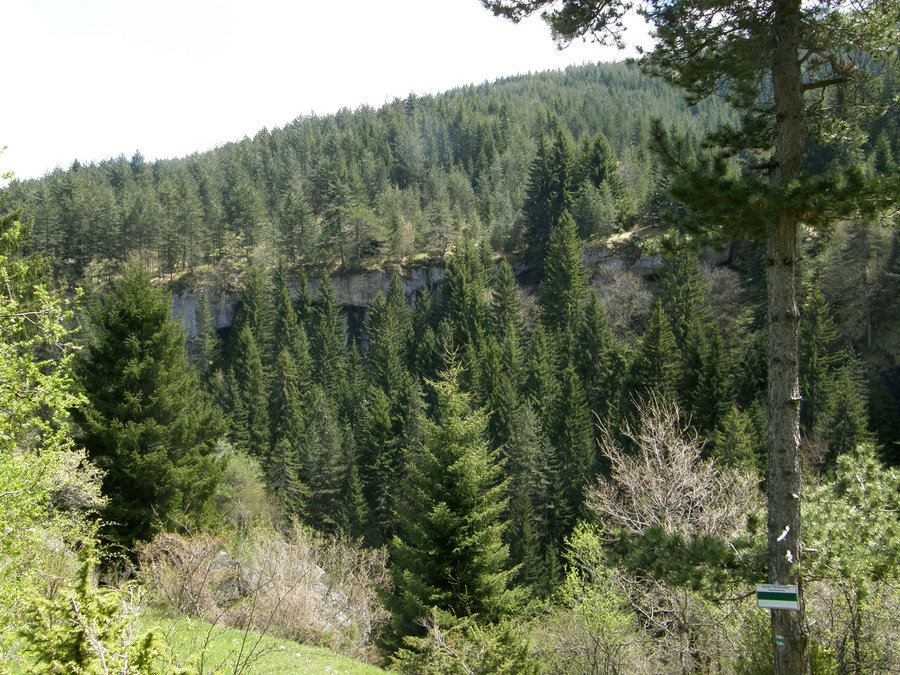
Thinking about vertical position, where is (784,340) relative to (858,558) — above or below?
above

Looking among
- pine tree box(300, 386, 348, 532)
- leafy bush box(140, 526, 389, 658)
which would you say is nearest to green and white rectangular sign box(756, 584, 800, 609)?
leafy bush box(140, 526, 389, 658)

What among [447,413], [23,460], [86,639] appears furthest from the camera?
[447,413]

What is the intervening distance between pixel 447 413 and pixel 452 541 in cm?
295

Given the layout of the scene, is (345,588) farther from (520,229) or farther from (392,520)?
(520,229)

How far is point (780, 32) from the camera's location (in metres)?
5.83

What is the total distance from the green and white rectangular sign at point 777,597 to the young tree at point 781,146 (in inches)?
15.0

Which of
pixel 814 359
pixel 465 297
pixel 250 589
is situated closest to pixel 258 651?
pixel 250 589

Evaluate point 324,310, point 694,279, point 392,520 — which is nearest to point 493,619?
point 392,520

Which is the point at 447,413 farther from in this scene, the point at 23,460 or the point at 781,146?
the point at 781,146

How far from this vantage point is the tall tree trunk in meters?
5.72

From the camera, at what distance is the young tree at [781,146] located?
219 inches

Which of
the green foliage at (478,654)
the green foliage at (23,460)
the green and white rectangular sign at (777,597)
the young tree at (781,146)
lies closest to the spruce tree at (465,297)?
the green foliage at (478,654)

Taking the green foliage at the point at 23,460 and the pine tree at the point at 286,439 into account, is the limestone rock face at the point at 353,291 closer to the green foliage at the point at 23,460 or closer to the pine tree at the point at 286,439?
the pine tree at the point at 286,439

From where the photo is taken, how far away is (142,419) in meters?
15.9
